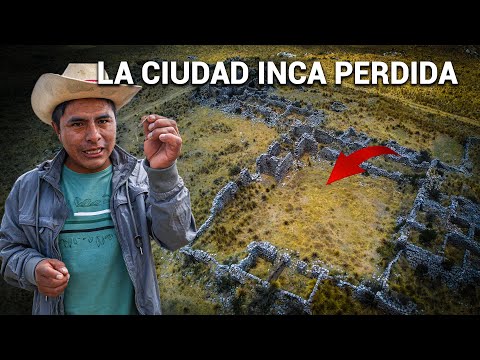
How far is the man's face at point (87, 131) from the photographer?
14.5 ft

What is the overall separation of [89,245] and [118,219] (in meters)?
0.48

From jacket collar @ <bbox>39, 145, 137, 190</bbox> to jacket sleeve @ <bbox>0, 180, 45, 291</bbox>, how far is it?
0.40 meters

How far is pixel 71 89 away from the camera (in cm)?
427

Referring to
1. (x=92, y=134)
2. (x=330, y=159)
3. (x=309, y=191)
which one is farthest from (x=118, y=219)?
(x=330, y=159)

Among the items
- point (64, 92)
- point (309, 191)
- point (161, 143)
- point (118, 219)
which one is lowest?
point (309, 191)

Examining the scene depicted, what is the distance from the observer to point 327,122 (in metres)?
25.4

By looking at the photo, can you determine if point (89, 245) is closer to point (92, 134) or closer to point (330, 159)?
point (92, 134)

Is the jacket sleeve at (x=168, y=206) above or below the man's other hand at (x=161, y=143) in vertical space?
below

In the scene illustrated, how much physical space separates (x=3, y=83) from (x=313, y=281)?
51.8 ft

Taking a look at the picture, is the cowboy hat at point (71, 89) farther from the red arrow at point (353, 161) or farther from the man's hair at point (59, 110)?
the red arrow at point (353, 161)

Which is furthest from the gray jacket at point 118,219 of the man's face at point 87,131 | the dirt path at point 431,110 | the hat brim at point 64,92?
the dirt path at point 431,110

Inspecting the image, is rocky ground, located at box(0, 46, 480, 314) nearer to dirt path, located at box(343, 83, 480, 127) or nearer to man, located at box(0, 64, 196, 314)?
dirt path, located at box(343, 83, 480, 127)

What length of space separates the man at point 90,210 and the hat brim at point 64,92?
0.01m

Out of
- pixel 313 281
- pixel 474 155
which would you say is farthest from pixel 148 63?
pixel 474 155
